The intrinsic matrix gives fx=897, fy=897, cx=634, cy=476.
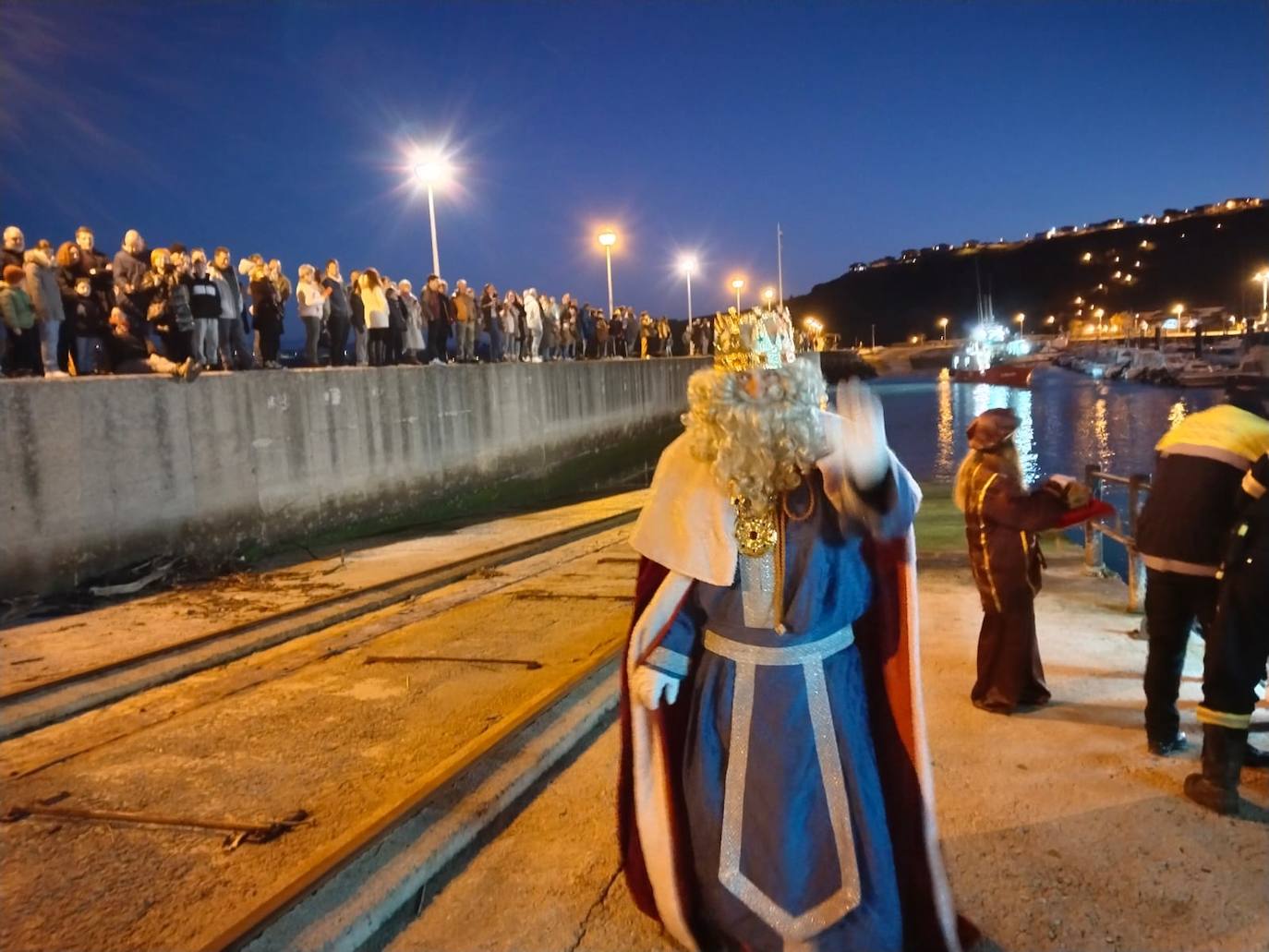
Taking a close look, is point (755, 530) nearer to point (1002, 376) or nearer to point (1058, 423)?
point (1058, 423)

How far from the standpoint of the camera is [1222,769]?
12.5ft

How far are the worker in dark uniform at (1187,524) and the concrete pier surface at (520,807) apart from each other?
1.38 ft

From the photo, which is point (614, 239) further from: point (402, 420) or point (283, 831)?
point (283, 831)

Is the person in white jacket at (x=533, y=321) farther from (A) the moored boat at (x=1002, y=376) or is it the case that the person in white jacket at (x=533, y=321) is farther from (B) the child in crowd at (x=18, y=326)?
(A) the moored boat at (x=1002, y=376)

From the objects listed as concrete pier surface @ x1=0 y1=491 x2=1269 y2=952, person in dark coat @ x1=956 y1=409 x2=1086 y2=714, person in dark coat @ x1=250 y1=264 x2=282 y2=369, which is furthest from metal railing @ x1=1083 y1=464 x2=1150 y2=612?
person in dark coat @ x1=250 y1=264 x2=282 y2=369

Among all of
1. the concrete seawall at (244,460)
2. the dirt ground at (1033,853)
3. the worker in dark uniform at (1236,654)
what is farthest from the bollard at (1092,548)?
the concrete seawall at (244,460)

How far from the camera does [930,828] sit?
2938mm

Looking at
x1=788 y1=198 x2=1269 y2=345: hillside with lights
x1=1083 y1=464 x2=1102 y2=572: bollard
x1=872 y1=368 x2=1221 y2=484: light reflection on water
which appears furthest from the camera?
x1=788 y1=198 x2=1269 y2=345: hillside with lights

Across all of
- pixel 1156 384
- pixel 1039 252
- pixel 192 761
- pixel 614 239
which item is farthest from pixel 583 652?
pixel 1039 252

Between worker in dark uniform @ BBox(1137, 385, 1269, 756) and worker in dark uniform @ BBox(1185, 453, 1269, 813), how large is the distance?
0.49 ft

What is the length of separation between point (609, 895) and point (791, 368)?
2106 mm

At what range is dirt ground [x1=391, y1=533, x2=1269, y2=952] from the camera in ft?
10.3

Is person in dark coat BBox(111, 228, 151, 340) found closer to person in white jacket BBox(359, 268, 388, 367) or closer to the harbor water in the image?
person in white jacket BBox(359, 268, 388, 367)

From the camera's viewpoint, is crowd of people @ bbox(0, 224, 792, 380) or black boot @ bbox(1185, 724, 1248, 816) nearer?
black boot @ bbox(1185, 724, 1248, 816)
